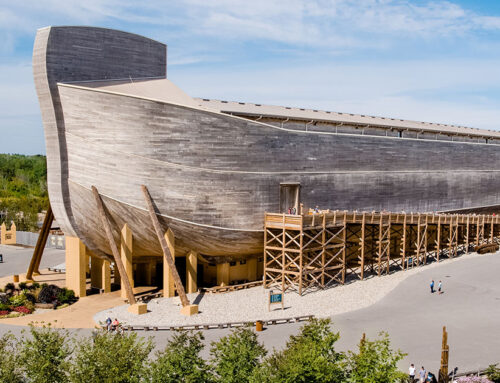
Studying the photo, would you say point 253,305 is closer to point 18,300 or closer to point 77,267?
point 77,267

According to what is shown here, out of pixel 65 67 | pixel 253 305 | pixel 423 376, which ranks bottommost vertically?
pixel 253 305

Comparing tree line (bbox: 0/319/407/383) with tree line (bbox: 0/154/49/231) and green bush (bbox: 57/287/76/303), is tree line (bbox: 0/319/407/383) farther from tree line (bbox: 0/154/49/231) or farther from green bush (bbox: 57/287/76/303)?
tree line (bbox: 0/154/49/231)

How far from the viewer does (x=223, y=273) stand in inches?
1286

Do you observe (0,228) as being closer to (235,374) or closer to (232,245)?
(232,245)

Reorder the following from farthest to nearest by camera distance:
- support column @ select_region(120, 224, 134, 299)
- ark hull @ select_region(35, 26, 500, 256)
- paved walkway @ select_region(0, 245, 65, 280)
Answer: paved walkway @ select_region(0, 245, 65, 280), support column @ select_region(120, 224, 134, 299), ark hull @ select_region(35, 26, 500, 256)

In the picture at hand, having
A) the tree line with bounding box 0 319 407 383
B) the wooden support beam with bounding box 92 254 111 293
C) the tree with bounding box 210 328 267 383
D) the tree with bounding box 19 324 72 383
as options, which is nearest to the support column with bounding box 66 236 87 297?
the wooden support beam with bounding box 92 254 111 293

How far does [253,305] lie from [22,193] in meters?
84.3

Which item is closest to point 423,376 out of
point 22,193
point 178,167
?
point 178,167

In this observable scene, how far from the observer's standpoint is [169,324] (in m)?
24.5

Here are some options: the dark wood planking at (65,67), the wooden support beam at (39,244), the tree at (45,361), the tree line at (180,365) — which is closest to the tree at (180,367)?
the tree line at (180,365)

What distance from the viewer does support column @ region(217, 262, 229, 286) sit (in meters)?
32.7

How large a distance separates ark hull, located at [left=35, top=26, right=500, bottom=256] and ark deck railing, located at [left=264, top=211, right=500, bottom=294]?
1.80 meters

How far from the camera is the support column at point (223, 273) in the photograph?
32656 millimetres

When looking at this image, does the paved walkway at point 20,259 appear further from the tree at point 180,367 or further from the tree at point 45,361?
the tree at point 180,367
